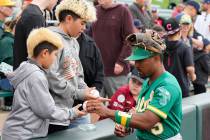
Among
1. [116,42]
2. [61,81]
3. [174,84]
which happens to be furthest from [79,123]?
[116,42]

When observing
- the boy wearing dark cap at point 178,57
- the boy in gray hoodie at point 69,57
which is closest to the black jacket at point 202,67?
the boy wearing dark cap at point 178,57

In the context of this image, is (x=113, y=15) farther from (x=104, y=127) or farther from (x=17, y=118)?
(x=17, y=118)

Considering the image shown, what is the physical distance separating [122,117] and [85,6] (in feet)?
4.48

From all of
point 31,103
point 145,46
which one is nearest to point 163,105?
point 145,46

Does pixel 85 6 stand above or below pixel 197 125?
above

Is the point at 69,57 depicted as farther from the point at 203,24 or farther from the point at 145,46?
the point at 203,24

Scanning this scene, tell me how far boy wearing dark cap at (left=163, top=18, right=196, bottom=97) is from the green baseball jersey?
3172 millimetres

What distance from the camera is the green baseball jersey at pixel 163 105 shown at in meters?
3.55

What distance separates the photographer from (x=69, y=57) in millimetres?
4465

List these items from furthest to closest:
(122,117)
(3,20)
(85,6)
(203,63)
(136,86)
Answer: (203,63) → (3,20) → (136,86) → (85,6) → (122,117)

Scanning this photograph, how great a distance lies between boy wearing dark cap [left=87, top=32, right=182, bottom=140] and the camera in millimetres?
3555

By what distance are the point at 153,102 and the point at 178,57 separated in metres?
3.41

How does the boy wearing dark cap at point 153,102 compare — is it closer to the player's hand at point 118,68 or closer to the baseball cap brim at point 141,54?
the baseball cap brim at point 141,54

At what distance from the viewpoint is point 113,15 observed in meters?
6.75
